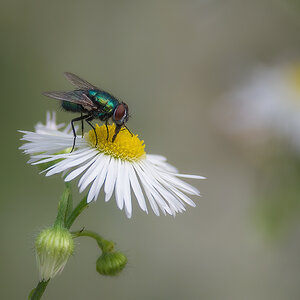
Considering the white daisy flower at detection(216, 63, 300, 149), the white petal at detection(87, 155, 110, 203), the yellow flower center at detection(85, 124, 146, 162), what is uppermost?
the white daisy flower at detection(216, 63, 300, 149)

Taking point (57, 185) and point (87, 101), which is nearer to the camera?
point (87, 101)

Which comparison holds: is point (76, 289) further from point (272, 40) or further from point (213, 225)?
point (272, 40)

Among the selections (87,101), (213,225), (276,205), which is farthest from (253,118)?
(87,101)

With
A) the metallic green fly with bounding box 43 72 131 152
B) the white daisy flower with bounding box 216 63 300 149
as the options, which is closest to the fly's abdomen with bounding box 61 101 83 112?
the metallic green fly with bounding box 43 72 131 152

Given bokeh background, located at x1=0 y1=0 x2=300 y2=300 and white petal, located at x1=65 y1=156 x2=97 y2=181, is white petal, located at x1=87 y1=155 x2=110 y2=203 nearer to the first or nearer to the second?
white petal, located at x1=65 y1=156 x2=97 y2=181

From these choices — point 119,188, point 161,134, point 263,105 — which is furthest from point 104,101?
point 161,134

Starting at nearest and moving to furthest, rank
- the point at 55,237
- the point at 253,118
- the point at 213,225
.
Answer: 1. the point at 55,237
2. the point at 253,118
3. the point at 213,225
